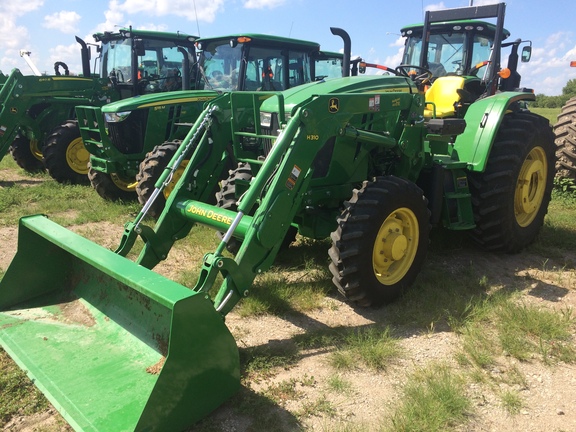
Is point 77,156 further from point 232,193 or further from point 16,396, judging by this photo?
point 16,396

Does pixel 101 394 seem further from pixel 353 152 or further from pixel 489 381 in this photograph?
pixel 353 152

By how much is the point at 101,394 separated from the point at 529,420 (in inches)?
87.1

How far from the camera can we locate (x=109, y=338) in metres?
3.05

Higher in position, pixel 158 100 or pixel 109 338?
pixel 158 100

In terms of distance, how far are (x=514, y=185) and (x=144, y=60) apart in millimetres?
6789

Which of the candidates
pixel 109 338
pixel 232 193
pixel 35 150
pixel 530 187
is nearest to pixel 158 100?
pixel 232 193

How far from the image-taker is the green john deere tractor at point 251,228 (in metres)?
2.54

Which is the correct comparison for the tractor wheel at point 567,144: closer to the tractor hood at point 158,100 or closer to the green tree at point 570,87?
the tractor hood at point 158,100

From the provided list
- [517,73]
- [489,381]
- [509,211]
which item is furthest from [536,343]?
[517,73]

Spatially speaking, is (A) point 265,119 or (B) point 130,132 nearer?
(A) point 265,119

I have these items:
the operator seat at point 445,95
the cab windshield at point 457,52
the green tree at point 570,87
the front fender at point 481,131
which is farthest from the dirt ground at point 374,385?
the green tree at point 570,87

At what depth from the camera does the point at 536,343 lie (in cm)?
335

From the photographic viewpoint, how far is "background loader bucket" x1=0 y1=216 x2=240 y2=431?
2.40 meters

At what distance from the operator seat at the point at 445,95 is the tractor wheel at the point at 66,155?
235 inches
